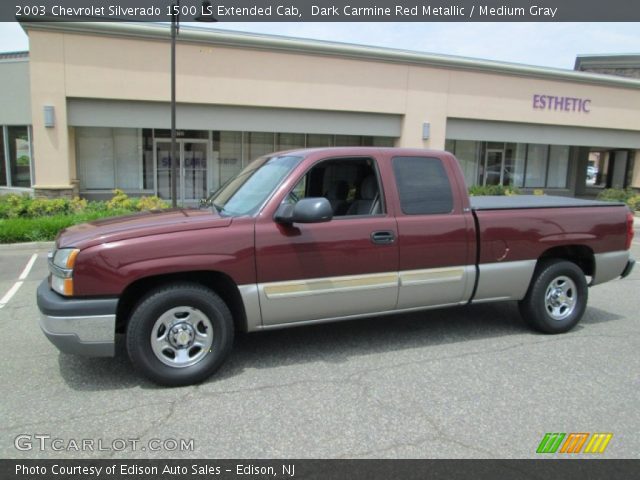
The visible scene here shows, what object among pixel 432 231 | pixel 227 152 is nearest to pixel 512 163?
pixel 227 152

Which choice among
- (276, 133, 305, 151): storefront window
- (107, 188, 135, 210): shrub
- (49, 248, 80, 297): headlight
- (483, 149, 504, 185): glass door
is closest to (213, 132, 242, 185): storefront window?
(276, 133, 305, 151): storefront window

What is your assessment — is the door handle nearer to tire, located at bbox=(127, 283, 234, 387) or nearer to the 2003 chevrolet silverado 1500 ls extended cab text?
the 2003 chevrolet silverado 1500 ls extended cab text

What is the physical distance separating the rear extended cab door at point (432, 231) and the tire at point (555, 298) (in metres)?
0.82

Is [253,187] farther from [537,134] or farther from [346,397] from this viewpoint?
[537,134]

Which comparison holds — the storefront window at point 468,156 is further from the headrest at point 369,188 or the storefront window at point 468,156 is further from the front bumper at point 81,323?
the front bumper at point 81,323

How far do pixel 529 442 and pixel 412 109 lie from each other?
1709 cm

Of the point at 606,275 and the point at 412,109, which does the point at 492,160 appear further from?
the point at 606,275

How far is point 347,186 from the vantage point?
5062 mm

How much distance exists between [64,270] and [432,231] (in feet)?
10.1

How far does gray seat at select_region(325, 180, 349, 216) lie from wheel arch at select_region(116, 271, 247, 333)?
136 cm

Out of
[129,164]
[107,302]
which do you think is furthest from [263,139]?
[107,302]

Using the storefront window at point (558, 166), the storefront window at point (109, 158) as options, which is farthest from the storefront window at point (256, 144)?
the storefront window at point (558, 166)

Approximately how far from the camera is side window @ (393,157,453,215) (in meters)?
4.74
